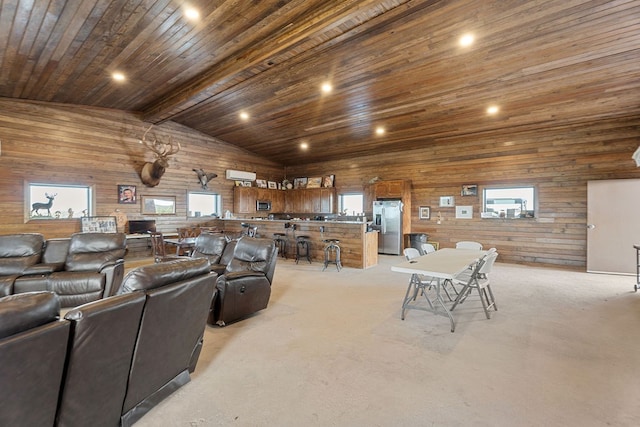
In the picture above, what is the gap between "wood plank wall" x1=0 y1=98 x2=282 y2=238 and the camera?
595 centimetres

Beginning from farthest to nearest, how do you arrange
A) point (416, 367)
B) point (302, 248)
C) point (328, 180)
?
point (328, 180)
point (302, 248)
point (416, 367)

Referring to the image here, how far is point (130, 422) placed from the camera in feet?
5.82

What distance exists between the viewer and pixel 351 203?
10289 mm

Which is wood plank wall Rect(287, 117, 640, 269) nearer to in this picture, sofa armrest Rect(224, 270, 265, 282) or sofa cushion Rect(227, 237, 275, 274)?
sofa cushion Rect(227, 237, 275, 274)

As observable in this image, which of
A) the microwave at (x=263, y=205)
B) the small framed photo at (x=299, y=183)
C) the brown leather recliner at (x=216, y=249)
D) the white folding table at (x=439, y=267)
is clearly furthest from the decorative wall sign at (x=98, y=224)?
the white folding table at (x=439, y=267)

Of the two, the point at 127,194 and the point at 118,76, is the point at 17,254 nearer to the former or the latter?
the point at 118,76

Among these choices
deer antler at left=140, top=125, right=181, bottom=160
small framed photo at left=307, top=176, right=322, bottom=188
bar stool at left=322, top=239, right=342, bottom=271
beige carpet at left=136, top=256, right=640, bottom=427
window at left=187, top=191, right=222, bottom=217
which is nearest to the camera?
beige carpet at left=136, top=256, right=640, bottom=427

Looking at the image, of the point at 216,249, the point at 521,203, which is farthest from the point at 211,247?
the point at 521,203

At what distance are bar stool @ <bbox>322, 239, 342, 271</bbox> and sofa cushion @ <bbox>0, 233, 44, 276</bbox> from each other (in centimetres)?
471

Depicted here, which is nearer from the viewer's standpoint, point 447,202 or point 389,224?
point 447,202

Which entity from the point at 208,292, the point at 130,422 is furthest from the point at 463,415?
the point at 130,422

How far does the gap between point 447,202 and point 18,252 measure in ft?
28.8

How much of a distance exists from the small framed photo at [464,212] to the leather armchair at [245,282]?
606cm

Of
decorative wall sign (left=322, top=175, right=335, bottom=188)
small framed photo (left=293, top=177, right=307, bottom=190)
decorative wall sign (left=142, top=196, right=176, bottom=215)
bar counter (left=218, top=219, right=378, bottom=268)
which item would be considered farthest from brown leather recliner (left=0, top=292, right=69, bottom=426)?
small framed photo (left=293, top=177, right=307, bottom=190)
